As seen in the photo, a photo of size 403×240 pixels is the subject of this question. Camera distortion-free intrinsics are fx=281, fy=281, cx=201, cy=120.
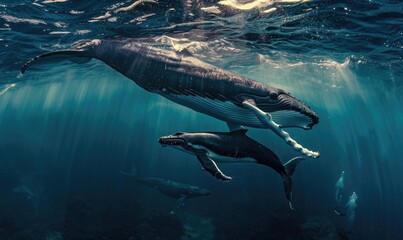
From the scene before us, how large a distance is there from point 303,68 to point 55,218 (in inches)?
1029

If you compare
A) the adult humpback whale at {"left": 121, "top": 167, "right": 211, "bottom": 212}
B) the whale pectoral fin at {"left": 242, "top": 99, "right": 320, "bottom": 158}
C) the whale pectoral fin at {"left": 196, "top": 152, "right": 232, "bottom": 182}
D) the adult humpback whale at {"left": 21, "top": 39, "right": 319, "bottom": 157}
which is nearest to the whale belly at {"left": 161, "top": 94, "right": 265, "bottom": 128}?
the adult humpback whale at {"left": 21, "top": 39, "right": 319, "bottom": 157}

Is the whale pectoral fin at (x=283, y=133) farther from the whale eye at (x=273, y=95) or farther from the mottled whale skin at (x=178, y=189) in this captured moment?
the mottled whale skin at (x=178, y=189)

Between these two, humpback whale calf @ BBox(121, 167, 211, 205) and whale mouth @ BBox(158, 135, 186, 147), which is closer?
whale mouth @ BBox(158, 135, 186, 147)

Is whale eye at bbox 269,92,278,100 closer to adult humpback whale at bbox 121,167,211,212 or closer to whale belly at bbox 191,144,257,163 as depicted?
whale belly at bbox 191,144,257,163

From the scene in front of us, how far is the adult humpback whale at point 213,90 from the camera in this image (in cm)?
371

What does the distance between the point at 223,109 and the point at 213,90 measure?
1.09 feet

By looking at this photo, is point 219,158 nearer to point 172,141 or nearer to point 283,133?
point 172,141

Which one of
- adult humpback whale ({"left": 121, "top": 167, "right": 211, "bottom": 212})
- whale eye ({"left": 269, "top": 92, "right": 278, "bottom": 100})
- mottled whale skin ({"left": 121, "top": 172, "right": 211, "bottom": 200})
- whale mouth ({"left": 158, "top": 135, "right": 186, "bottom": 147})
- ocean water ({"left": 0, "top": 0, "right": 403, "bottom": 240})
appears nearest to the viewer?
whale mouth ({"left": 158, "top": 135, "right": 186, "bottom": 147})

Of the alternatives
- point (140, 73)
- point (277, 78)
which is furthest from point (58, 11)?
point (277, 78)

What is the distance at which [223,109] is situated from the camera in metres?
4.08

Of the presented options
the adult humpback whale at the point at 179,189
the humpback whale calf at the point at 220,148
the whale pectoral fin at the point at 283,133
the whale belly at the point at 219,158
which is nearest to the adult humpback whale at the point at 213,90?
the whale pectoral fin at the point at 283,133

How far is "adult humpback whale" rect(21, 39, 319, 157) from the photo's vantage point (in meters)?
3.71

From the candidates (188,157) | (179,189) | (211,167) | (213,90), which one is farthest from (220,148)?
(188,157)

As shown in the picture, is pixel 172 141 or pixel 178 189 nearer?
pixel 172 141
